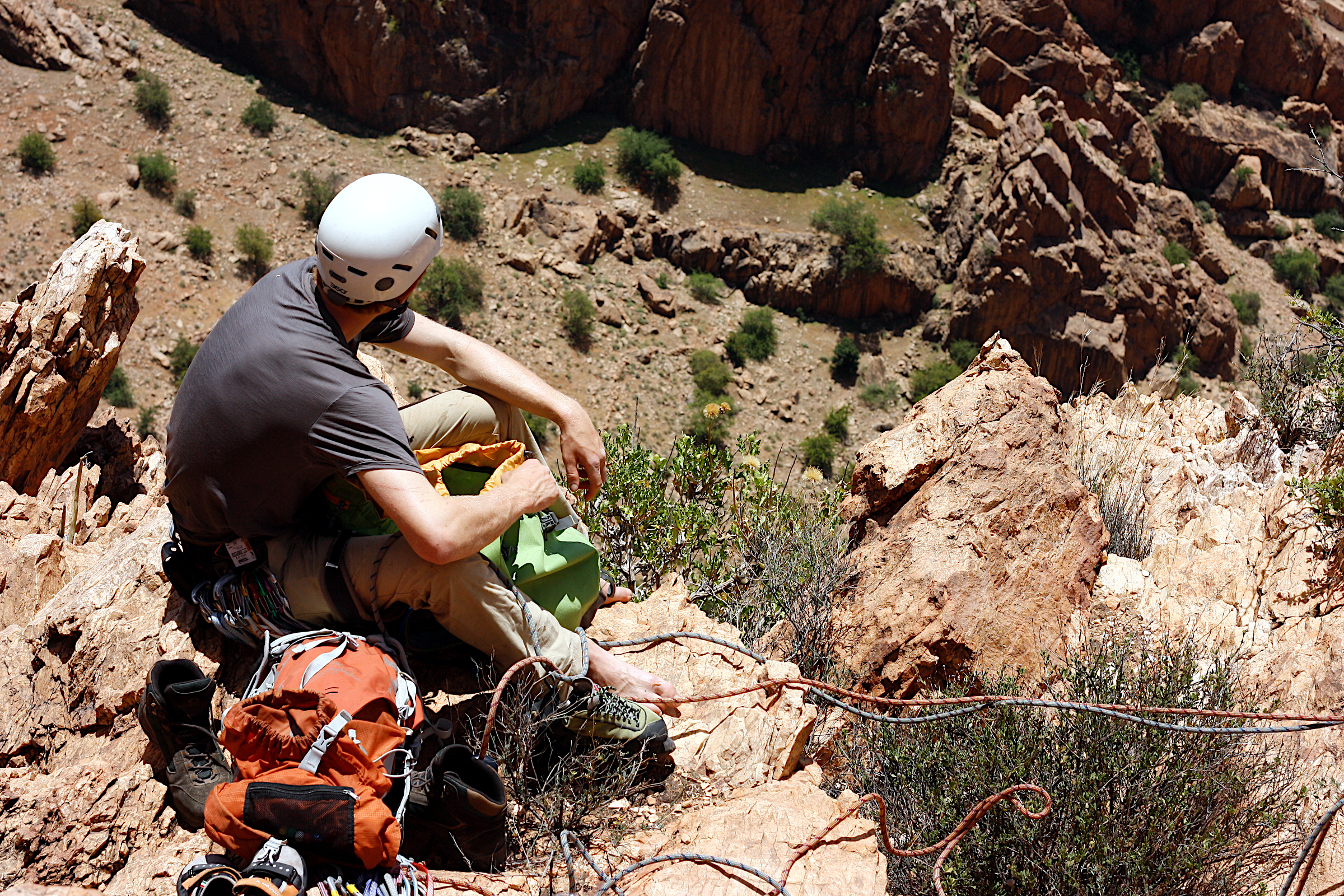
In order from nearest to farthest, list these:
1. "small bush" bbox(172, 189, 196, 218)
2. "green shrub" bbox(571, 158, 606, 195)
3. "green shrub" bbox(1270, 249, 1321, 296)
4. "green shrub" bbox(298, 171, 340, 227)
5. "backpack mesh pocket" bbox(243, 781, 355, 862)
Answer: "backpack mesh pocket" bbox(243, 781, 355, 862) → "small bush" bbox(172, 189, 196, 218) → "green shrub" bbox(298, 171, 340, 227) → "green shrub" bbox(571, 158, 606, 195) → "green shrub" bbox(1270, 249, 1321, 296)

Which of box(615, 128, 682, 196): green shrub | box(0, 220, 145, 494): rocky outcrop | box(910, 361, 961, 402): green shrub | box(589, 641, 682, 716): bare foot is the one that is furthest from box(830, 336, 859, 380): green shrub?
box(589, 641, 682, 716): bare foot

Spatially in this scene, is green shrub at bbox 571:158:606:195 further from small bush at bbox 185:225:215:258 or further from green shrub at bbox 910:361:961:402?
green shrub at bbox 910:361:961:402

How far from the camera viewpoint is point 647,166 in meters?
27.4

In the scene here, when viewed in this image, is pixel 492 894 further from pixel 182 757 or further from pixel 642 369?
pixel 642 369

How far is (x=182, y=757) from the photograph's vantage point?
6.71 feet

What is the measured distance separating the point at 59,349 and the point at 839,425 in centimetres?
2020

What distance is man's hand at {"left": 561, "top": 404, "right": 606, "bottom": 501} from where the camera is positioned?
8.70ft

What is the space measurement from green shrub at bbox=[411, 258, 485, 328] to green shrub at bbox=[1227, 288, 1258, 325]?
79.8ft

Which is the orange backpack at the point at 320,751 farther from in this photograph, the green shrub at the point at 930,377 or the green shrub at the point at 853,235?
the green shrub at the point at 853,235

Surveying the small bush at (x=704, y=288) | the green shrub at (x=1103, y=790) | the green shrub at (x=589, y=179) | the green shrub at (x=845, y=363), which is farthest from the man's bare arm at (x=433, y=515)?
the green shrub at (x=589, y=179)

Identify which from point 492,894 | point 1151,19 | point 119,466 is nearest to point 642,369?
point 119,466

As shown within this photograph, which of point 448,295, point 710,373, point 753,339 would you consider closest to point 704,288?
point 753,339

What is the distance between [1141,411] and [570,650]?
175 inches

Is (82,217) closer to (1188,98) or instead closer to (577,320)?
(577,320)
